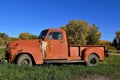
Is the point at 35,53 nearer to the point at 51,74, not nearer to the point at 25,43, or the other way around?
the point at 25,43

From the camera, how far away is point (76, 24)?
85812mm

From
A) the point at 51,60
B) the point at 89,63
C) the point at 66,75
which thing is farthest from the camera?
the point at 89,63

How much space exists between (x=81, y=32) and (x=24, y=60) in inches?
2684

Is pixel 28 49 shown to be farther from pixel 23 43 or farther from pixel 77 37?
pixel 77 37

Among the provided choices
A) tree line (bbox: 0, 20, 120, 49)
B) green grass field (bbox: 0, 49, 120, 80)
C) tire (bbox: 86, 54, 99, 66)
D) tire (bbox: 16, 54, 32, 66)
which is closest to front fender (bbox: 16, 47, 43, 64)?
tire (bbox: 16, 54, 32, 66)

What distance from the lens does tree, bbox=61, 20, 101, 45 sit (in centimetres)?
8057

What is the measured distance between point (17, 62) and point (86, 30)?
70675 millimetres

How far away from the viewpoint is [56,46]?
56.8 feet

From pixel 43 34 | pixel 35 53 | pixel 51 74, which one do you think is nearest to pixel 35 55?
pixel 35 53

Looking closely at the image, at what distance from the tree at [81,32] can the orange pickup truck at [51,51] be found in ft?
197

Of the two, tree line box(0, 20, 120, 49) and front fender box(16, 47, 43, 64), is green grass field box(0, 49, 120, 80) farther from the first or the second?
tree line box(0, 20, 120, 49)

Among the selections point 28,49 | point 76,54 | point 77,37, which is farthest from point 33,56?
point 77,37

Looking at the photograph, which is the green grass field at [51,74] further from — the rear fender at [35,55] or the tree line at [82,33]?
the tree line at [82,33]

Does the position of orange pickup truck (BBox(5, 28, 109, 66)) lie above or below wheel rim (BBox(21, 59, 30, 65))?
above
